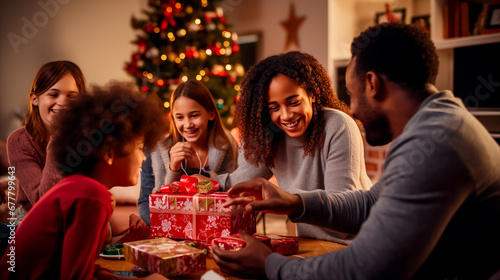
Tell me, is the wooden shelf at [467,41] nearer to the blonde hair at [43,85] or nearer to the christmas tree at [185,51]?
the christmas tree at [185,51]

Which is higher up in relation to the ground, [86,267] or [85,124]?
[85,124]

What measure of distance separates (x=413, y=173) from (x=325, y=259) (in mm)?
315

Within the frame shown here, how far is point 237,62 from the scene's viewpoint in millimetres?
4996

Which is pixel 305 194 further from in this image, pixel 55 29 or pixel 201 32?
pixel 55 29

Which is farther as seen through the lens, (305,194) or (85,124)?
(305,194)

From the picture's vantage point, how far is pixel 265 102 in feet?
6.77

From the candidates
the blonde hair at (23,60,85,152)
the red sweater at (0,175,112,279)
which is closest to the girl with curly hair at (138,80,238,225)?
the blonde hair at (23,60,85,152)

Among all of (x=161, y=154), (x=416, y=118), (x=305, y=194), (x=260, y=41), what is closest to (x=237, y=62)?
(x=260, y=41)

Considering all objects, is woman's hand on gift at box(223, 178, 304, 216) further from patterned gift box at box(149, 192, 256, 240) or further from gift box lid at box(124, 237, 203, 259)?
gift box lid at box(124, 237, 203, 259)

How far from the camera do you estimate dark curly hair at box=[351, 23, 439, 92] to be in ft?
3.95

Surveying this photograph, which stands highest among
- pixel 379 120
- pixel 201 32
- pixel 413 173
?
pixel 201 32

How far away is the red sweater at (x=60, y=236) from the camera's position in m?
1.10

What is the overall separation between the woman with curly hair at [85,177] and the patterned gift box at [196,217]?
0.31 m

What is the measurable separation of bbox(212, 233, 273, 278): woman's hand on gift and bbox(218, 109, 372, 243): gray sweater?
61cm
